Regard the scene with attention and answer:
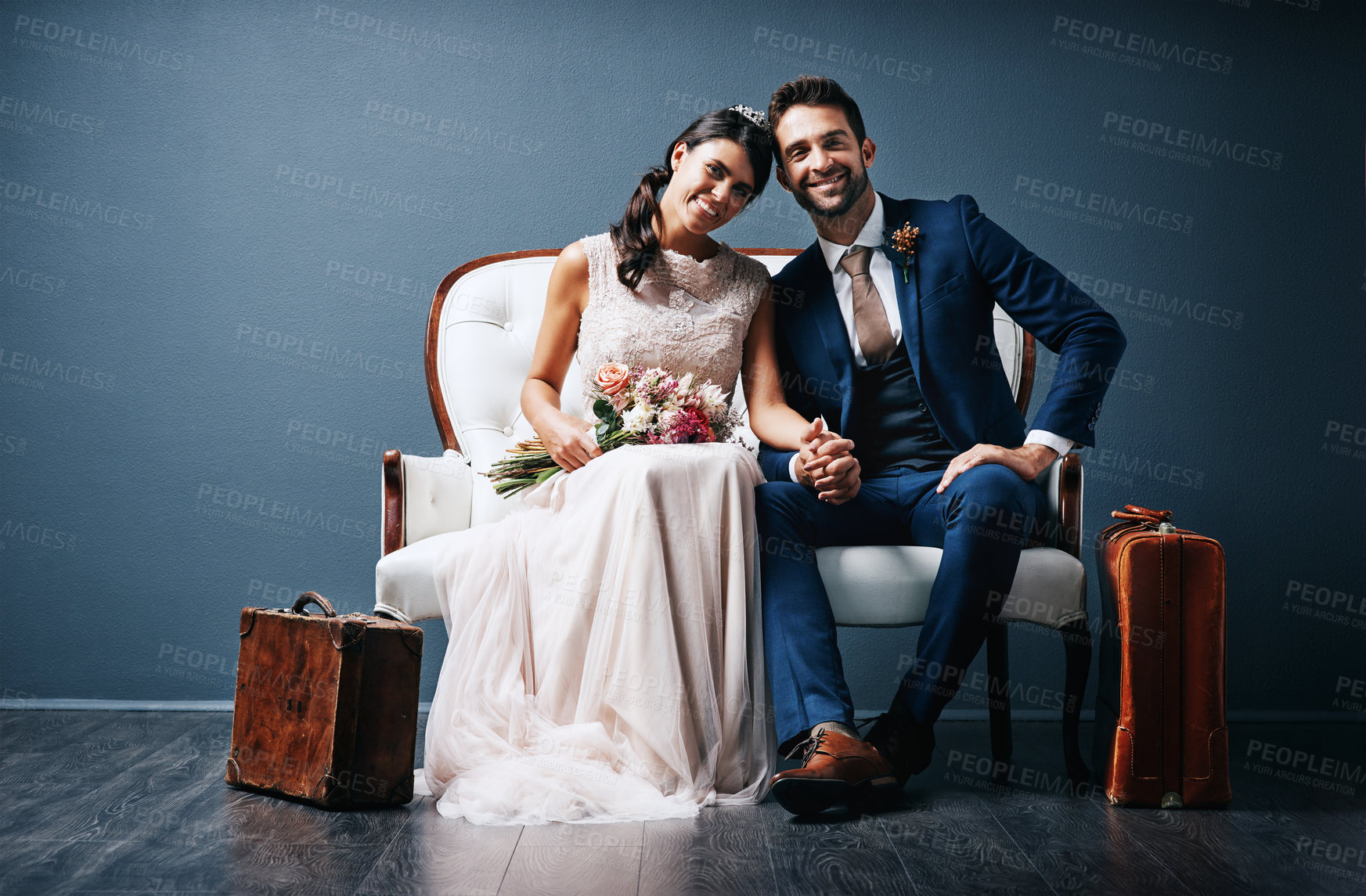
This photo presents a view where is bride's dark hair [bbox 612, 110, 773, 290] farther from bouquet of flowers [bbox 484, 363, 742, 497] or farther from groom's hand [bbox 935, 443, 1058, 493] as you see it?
groom's hand [bbox 935, 443, 1058, 493]

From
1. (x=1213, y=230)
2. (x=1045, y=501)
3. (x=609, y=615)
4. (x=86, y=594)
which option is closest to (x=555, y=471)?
(x=609, y=615)

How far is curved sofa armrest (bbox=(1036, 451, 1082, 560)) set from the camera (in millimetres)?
2064

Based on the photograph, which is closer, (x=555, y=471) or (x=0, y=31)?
(x=555, y=471)

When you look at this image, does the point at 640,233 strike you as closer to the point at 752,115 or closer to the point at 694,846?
the point at 752,115

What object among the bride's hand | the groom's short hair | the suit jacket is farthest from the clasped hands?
the groom's short hair

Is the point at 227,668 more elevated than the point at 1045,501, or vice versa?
the point at 1045,501

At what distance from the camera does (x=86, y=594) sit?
9.85 feet

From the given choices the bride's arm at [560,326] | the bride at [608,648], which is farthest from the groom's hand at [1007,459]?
the bride's arm at [560,326]

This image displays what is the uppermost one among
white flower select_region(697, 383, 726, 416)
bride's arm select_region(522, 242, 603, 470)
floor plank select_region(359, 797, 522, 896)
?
Answer: bride's arm select_region(522, 242, 603, 470)

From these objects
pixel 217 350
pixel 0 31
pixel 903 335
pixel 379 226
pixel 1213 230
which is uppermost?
pixel 0 31

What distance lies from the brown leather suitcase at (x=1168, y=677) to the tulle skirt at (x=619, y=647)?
2.22 ft

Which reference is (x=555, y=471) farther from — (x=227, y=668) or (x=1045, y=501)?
(x=227, y=668)

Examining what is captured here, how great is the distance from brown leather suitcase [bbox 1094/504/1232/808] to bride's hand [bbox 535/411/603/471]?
110 cm

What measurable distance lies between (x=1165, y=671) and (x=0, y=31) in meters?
3.66
